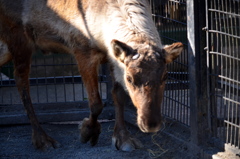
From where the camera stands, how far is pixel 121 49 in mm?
4312

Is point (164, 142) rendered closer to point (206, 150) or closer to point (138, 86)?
point (206, 150)

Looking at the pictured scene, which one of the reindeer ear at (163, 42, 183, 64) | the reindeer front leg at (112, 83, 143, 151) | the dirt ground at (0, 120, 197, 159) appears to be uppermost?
the reindeer ear at (163, 42, 183, 64)

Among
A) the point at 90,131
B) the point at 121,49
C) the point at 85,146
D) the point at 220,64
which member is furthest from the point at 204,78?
the point at 85,146

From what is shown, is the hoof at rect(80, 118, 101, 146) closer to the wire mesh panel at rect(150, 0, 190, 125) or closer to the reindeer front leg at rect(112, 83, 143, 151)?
the reindeer front leg at rect(112, 83, 143, 151)

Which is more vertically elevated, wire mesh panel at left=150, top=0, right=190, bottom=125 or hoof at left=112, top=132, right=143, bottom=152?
wire mesh panel at left=150, top=0, right=190, bottom=125

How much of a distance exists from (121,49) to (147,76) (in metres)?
0.41

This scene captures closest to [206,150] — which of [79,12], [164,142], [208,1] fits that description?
[164,142]

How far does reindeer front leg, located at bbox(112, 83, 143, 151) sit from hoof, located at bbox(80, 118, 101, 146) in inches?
9.1

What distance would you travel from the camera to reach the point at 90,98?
17.5 ft

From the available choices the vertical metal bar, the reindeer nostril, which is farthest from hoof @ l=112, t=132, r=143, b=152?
the reindeer nostril

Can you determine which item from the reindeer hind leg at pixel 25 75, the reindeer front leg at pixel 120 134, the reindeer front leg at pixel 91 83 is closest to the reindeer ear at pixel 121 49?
the reindeer front leg at pixel 91 83

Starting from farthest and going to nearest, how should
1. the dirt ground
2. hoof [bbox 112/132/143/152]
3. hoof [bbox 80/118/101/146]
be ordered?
hoof [bbox 80/118/101/146] → hoof [bbox 112/132/143/152] → the dirt ground

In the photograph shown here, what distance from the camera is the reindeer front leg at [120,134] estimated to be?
5191 millimetres

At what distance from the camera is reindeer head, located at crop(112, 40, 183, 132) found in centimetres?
413
